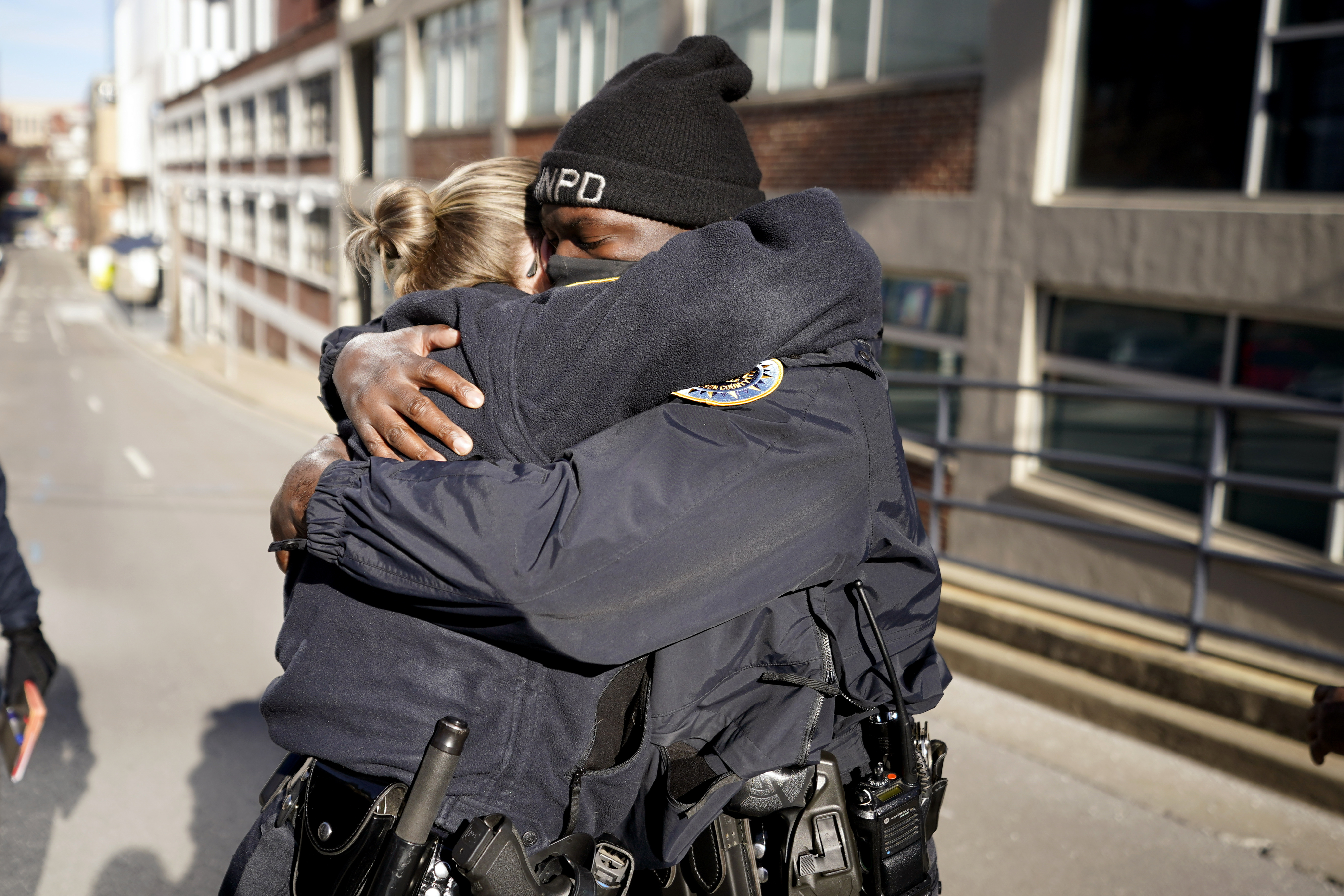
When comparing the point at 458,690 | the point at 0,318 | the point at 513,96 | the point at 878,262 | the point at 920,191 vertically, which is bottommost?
the point at 0,318

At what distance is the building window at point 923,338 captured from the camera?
30.3 feet

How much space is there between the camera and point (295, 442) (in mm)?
16031

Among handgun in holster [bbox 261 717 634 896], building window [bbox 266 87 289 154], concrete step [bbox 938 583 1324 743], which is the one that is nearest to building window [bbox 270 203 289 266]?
building window [bbox 266 87 289 154]

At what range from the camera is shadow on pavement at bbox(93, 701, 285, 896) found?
358 centimetres

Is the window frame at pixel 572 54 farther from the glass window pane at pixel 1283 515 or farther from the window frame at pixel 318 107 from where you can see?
the window frame at pixel 318 107

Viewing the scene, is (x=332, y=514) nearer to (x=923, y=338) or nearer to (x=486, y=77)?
(x=923, y=338)

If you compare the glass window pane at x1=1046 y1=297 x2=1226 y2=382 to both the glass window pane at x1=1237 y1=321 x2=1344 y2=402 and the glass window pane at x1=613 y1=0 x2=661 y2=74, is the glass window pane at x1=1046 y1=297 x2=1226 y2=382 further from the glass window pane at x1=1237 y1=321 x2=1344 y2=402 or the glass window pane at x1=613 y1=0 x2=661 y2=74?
the glass window pane at x1=613 y1=0 x2=661 y2=74

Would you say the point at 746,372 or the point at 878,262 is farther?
the point at 878,262

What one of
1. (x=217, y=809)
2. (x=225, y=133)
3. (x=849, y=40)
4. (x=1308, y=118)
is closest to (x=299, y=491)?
(x=217, y=809)

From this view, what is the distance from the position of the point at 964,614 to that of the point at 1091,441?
10.3 ft

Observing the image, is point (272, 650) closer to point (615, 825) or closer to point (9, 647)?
point (9, 647)

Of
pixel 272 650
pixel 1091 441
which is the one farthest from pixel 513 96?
pixel 272 650

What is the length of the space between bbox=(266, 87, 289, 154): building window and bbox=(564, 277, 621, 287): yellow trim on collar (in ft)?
112

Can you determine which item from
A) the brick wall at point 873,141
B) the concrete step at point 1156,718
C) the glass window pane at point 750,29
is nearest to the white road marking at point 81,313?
the glass window pane at point 750,29
